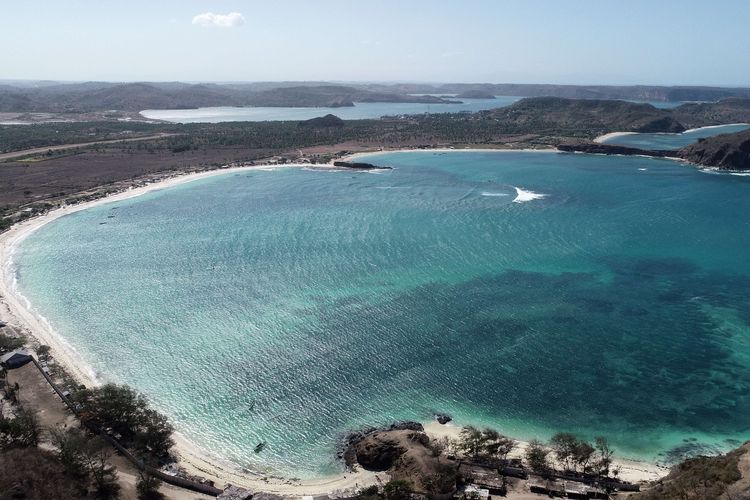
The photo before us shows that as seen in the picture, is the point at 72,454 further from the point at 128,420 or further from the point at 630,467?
the point at 630,467

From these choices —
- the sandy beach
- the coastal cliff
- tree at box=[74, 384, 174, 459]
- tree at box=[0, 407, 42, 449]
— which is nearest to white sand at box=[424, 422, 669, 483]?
the sandy beach

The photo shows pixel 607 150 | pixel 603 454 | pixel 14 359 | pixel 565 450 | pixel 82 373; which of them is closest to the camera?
pixel 565 450

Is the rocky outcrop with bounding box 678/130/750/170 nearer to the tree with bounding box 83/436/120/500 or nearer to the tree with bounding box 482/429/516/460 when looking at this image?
the tree with bounding box 482/429/516/460

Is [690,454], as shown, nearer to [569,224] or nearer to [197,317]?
[197,317]

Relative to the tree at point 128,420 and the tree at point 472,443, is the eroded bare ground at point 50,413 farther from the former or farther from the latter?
the tree at point 472,443

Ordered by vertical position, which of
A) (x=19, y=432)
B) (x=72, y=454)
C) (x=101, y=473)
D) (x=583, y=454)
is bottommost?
(x=583, y=454)

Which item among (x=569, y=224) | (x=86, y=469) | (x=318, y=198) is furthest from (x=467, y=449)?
(x=318, y=198)

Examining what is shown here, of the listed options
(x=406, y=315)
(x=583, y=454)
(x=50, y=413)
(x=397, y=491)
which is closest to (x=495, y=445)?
(x=583, y=454)
